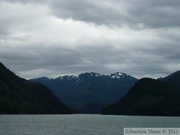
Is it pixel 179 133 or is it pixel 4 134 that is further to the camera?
pixel 4 134

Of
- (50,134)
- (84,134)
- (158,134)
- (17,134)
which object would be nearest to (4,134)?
(17,134)

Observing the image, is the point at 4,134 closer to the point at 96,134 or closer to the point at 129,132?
the point at 96,134

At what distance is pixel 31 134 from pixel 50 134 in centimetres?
800

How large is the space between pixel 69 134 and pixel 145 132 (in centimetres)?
8955

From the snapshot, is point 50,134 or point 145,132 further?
point 50,134

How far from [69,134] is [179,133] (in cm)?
5653

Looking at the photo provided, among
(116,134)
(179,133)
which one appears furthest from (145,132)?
(116,134)

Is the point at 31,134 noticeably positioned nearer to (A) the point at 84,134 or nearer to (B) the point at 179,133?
(A) the point at 84,134

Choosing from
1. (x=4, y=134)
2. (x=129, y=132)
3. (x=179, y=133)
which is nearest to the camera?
(x=129, y=132)

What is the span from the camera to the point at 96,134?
543 ft

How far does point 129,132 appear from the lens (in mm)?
75875

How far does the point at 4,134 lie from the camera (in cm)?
15862

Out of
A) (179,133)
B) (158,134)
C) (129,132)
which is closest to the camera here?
(129,132)

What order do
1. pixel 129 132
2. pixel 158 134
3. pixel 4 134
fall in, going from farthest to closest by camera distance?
1. pixel 4 134
2. pixel 158 134
3. pixel 129 132
